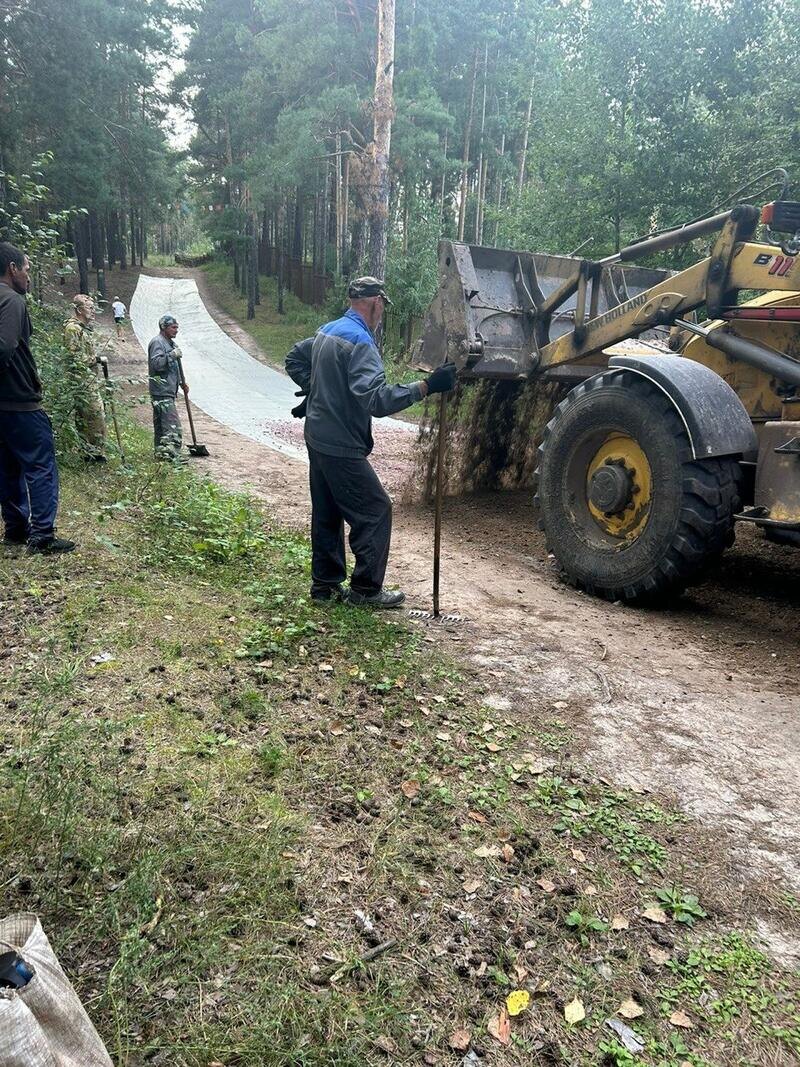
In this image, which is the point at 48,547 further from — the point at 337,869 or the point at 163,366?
the point at 163,366

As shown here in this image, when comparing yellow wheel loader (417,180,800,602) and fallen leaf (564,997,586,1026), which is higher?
yellow wheel loader (417,180,800,602)

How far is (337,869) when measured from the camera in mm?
2479

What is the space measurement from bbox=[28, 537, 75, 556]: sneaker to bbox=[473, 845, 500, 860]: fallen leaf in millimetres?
3844

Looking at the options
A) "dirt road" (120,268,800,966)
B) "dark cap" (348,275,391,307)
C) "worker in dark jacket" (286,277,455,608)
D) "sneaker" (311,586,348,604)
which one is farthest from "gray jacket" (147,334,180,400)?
"sneaker" (311,586,348,604)

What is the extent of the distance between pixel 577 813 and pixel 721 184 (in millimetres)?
15288

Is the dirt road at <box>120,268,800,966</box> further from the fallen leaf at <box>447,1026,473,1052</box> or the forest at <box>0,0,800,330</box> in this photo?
the forest at <box>0,0,800,330</box>

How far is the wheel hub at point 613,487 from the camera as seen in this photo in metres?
5.35

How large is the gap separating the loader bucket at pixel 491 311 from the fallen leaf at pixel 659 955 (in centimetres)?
530

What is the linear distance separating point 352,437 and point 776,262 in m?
3.20

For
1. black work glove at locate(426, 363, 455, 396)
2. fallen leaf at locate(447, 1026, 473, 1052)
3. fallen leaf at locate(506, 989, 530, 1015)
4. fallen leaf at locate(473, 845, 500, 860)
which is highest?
black work glove at locate(426, 363, 455, 396)

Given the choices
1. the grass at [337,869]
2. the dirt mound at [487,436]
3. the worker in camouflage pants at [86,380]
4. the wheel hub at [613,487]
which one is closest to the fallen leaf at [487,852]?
the grass at [337,869]

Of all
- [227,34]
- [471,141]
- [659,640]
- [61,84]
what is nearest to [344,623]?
[659,640]

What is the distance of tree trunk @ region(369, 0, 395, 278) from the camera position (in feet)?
51.5

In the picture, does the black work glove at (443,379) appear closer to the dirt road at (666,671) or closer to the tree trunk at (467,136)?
the dirt road at (666,671)
